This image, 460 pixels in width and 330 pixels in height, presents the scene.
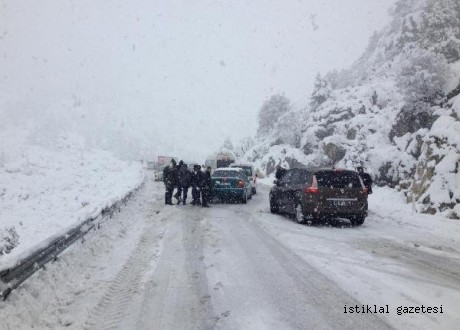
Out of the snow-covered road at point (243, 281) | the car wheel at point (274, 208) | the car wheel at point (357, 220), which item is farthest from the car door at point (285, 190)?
the snow-covered road at point (243, 281)

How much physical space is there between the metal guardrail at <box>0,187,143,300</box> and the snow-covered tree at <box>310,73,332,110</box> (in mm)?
44760

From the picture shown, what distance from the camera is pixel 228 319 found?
5.09 meters

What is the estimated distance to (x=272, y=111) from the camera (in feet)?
218

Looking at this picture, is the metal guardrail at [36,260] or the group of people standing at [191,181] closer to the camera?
the metal guardrail at [36,260]

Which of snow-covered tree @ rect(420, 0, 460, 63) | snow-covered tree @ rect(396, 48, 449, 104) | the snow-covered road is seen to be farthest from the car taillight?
snow-covered tree @ rect(420, 0, 460, 63)

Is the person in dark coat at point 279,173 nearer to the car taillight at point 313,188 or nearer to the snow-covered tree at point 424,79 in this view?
the car taillight at point 313,188

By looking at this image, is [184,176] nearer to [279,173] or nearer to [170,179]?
[170,179]

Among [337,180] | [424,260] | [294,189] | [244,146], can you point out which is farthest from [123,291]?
[244,146]

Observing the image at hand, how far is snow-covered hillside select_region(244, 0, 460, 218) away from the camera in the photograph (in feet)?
→ 54.0

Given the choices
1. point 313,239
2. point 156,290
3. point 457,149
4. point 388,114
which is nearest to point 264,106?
point 388,114

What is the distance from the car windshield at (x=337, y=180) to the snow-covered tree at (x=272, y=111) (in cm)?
5144

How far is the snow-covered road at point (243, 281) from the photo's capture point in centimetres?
508

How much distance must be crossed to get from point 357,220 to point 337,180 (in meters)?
1.50

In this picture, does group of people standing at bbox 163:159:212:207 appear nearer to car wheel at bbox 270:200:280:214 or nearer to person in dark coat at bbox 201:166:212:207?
person in dark coat at bbox 201:166:212:207
